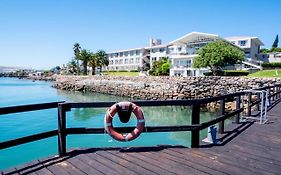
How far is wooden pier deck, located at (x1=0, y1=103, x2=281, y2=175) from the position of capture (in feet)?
12.2

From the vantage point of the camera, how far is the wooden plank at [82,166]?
3627 mm

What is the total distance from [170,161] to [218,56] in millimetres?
36194

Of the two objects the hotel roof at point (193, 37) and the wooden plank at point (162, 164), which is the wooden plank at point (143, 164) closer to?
the wooden plank at point (162, 164)

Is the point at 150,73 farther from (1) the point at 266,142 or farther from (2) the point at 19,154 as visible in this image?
(1) the point at 266,142

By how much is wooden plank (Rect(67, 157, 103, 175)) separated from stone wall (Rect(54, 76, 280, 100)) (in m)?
20.3

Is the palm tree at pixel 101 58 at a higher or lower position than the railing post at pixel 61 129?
higher

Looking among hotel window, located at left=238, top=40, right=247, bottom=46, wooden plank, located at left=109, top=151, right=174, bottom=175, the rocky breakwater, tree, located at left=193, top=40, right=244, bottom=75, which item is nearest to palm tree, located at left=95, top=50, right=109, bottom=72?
the rocky breakwater

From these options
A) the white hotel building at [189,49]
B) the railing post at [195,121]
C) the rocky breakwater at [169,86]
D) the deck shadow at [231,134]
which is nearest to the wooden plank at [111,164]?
the railing post at [195,121]

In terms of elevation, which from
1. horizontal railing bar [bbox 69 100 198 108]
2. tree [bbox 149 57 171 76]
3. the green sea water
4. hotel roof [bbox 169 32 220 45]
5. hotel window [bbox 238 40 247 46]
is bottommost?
the green sea water

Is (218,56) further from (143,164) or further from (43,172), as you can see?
(43,172)

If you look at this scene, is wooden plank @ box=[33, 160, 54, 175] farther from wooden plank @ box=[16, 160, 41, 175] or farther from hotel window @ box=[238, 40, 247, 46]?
hotel window @ box=[238, 40, 247, 46]

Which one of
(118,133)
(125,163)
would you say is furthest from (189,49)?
(125,163)

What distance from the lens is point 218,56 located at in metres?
37.9

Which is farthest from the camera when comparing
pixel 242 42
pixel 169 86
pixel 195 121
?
pixel 242 42
